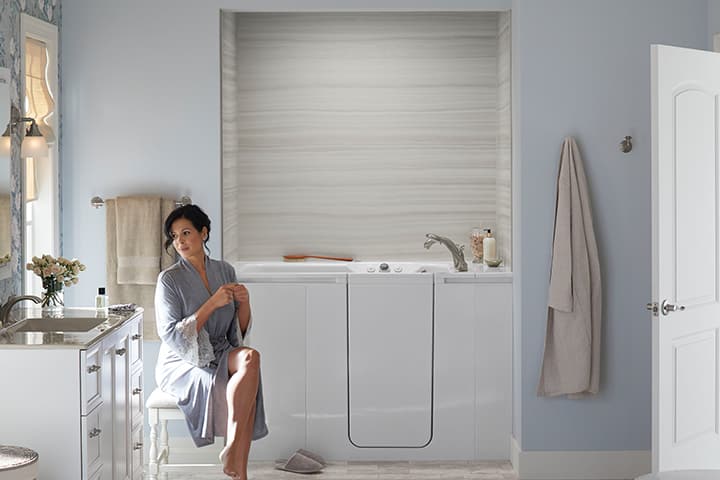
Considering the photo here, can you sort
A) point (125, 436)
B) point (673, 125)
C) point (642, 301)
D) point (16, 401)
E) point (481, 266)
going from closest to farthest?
1. point (16, 401)
2. point (673, 125)
3. point (125, 436)
4. point (642, 301)
5. point (481, 266)

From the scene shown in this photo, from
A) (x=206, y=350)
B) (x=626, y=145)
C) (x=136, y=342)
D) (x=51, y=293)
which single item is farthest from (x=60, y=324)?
(x=626, y=145)

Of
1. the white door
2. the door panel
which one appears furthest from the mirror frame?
the door panel

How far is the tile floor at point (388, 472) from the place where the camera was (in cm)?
441

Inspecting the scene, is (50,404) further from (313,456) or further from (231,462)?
(313,456)

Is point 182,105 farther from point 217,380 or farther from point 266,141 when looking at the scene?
point 217,380

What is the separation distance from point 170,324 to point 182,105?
45.2 inches

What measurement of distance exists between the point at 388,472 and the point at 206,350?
3.64 ft

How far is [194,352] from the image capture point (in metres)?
3.99

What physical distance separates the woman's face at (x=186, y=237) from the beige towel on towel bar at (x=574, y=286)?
161 centimetres

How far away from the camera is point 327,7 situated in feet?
15.0

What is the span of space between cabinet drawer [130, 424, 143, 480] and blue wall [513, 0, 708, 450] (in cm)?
175

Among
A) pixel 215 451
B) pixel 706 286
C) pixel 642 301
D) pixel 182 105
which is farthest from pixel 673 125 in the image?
pixel 215 451

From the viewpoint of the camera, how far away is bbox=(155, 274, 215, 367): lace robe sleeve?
3.97m

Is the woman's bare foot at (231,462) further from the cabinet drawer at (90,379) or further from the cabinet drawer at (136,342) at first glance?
the cabinet drawer at (90,379)
